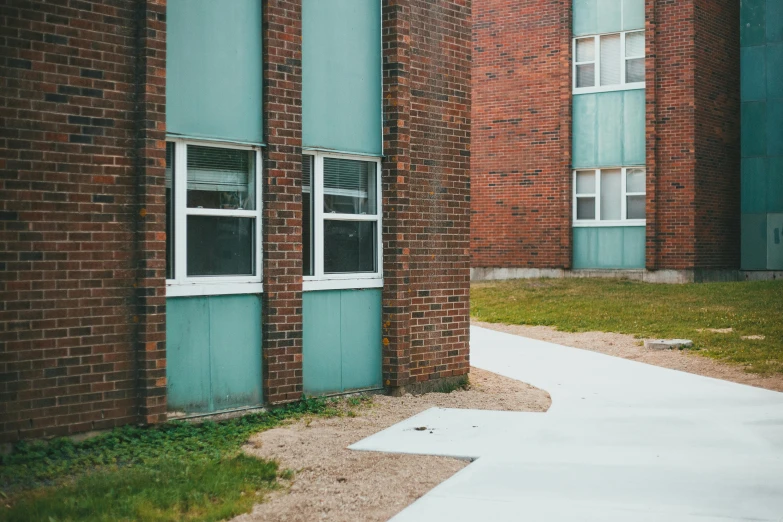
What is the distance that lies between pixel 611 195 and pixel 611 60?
12.0 ft

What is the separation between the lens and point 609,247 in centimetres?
2573

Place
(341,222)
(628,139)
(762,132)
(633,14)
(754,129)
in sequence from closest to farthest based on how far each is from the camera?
(341,222) < (633,14) < (628,139) < (762,132) < (754,129)

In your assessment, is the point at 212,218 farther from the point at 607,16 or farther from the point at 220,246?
the point at 607,16

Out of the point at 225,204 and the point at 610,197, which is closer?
the point at 225,204

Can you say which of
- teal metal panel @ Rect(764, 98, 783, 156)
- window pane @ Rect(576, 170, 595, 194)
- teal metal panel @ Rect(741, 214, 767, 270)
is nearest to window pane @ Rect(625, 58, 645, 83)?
window pane @ Rect(576, 170, 595, 194)

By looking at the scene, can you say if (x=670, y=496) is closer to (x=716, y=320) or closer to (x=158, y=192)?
(x=158, y=192)

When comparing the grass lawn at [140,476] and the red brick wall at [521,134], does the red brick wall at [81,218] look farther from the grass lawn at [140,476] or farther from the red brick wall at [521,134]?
the red brick wall at [521,134]

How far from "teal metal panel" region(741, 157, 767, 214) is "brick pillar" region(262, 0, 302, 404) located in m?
19.7

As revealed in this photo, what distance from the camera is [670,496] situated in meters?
6.48

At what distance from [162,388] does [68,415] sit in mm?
886

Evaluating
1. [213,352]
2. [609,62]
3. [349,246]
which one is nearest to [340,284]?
[349,246]

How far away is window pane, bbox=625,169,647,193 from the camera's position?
25438mm

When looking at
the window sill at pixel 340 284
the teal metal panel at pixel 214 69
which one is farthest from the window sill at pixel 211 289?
the teal metal panel at pixel 214 69

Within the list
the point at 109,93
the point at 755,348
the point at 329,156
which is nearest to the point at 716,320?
the point at 755,348
